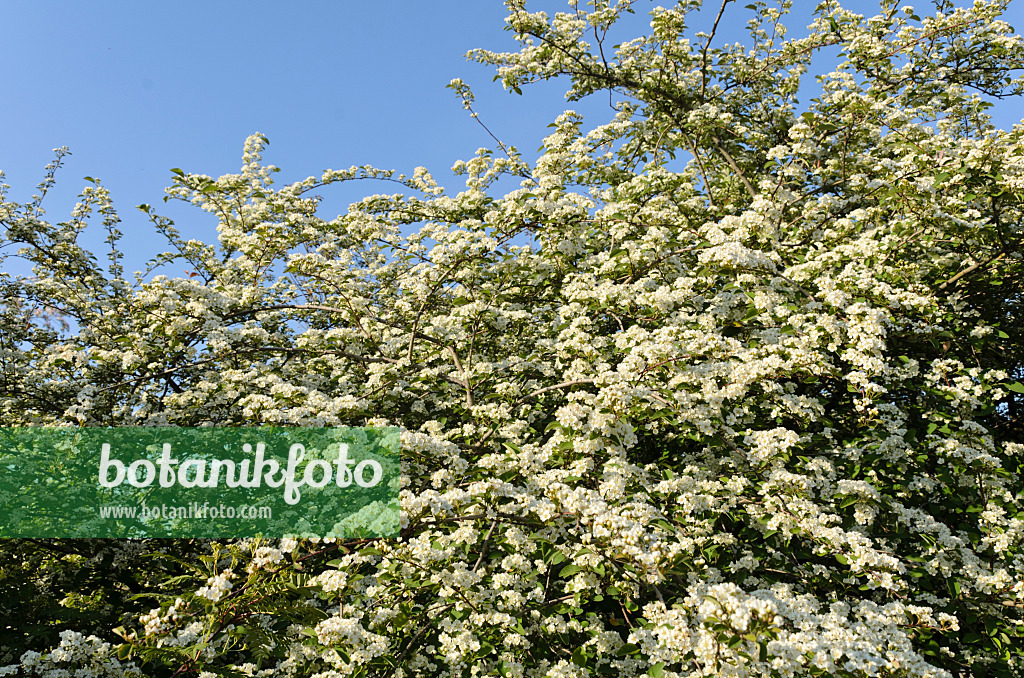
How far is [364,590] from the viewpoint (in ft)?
11.8

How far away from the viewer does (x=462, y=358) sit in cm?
584

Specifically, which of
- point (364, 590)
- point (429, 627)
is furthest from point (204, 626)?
point (429, 627)

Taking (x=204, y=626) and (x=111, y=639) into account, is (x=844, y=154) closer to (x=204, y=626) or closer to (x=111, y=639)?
(x=204, y=626)

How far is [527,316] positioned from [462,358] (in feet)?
2.57

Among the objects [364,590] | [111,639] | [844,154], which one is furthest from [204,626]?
Answer: [844,154]

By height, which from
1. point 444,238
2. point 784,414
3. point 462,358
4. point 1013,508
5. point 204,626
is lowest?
point 204,626

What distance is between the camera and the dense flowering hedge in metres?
3.20

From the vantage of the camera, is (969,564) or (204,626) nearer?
(204,626)

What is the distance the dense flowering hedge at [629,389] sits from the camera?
320cm

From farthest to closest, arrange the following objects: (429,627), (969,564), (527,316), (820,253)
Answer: (527,316), (820,253), (969,564), (429,627)

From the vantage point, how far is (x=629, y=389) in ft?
12.3

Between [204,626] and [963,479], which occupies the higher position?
[963,479]

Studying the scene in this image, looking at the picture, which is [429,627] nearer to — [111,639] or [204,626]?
[204,626]

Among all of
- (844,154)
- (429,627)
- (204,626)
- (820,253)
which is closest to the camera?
(204,626)
